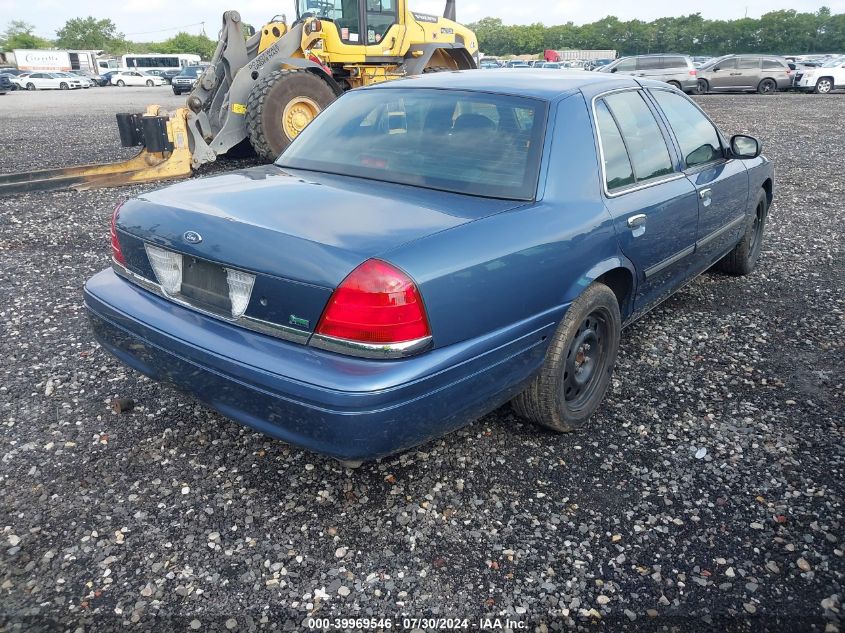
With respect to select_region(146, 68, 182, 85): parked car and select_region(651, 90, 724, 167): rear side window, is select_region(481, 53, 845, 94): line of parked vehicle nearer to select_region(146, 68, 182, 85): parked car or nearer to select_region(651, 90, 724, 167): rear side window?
select_region(651, 90, 724, 167): rear side window

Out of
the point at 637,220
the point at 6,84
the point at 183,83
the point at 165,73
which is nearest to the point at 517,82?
the point at 637,220

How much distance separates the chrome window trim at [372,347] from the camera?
7.22ft

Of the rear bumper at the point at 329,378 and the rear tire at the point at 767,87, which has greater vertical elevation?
the rear bumper at the point at 329,378

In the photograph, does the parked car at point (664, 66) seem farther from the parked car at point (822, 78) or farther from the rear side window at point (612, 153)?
the rear side window at point (612, 153)

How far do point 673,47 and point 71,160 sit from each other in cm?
9791

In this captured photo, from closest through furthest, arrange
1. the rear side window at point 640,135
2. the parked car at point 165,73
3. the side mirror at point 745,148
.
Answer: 1. the rear side window at point 640,135
2. the side mirror at point 745,148
3. the parked car at point 165,73

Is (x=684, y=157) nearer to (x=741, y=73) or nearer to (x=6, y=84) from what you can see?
(x=741, y=73)

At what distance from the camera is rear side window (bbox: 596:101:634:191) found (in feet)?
10.2

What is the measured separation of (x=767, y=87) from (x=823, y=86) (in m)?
2.45

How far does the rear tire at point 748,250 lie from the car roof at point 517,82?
84.5 inches

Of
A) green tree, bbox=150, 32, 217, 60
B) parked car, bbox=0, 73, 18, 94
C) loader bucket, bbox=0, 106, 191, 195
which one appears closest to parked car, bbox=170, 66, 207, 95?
parked car, bbox=0, 73, 18, 94

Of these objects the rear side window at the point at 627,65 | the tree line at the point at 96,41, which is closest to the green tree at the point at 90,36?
the tree line at the point at 96,41

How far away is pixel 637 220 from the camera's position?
3.19 meters

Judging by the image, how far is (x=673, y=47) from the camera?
92.5 m
